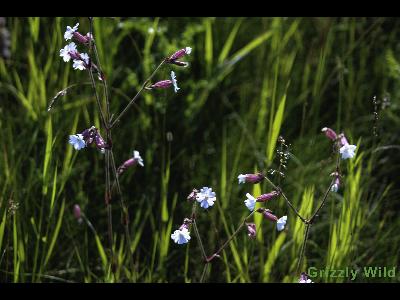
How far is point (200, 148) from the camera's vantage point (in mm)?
2963

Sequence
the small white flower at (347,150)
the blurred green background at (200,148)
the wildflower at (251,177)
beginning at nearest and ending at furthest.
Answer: the small white flower at (347,150) → the wildflower at (251,177) → the blurred green background at (200,148)

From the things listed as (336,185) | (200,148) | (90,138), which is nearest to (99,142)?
(90,138)

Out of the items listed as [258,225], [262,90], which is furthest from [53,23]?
[258,225]

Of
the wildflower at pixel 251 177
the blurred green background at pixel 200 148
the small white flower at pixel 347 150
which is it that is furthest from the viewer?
the blurred green background at pixel 200 148

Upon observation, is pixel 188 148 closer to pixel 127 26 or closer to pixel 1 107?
pixel 127 26

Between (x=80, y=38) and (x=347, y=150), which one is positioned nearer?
(x=347, y=150)

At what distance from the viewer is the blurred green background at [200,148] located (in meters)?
2.28

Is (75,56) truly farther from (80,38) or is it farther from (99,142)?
(99,142)

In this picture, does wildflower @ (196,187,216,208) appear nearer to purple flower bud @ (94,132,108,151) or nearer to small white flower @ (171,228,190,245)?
small white flower @ (171,228,190,245)

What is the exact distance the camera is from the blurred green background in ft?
7.48

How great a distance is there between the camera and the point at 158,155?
2.82 metres

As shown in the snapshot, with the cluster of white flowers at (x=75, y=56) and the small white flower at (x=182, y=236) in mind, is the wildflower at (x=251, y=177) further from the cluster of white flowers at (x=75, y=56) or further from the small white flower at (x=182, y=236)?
the cluster of white flowers at (x=75, y=56)

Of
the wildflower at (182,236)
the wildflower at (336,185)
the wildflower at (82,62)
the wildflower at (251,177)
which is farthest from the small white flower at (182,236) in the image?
the wildflower at (82,62)

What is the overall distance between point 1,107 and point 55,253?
782mm
